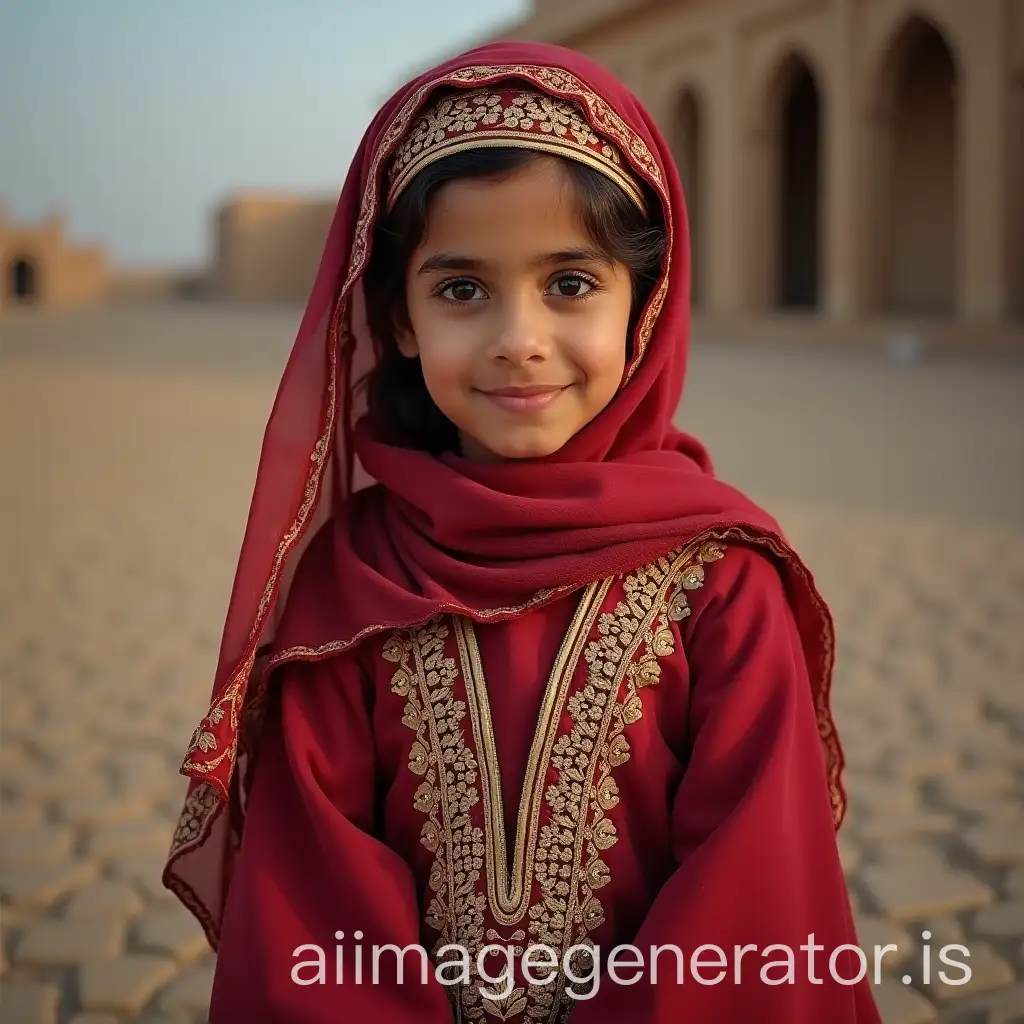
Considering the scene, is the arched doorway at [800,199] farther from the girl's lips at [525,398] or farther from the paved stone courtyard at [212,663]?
the girl's lips at [525,398]

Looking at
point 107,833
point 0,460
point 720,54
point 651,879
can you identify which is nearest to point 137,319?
point 720,54

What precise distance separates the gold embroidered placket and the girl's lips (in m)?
0.22

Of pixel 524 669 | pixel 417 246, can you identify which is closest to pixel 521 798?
pixel 524 669

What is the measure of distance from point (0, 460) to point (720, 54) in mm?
11520

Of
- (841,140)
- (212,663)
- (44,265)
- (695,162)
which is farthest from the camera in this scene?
(44,265)

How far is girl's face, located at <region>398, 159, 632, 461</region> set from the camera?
4.35 ft

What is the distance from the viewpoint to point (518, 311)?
1.32 m

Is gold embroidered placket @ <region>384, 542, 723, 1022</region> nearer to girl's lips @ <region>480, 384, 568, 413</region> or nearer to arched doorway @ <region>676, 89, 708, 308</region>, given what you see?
girl's lips @ <region>480, 384, 568, 413</region>

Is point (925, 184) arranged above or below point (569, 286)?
above

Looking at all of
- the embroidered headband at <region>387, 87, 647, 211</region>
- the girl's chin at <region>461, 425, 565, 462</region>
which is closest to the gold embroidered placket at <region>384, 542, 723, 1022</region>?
the girl's chin at <region>461, 425, 565, 462</region>

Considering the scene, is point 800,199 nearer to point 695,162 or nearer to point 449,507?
point 695,162

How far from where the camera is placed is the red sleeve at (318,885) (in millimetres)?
1306

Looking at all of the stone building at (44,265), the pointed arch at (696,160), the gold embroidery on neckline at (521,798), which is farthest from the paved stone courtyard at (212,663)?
the stone building at (44,265)

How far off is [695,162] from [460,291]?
17911 mm
